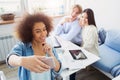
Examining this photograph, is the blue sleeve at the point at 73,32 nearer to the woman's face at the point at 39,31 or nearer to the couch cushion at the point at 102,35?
the couch cushion at the point at 102,35

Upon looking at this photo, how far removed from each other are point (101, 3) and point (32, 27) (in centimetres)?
201

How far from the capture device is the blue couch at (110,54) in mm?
1901

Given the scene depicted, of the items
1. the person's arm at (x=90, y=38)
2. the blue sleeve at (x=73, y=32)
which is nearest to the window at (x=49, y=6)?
the blue sleeve at (x=73, y=32)

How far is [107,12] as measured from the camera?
2625 mm

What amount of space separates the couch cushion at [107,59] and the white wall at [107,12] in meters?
0.50

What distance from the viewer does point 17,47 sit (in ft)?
3.45

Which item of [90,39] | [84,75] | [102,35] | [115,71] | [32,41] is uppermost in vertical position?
[32,41]

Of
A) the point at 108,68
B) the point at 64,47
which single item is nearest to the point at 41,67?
the point at 64,47

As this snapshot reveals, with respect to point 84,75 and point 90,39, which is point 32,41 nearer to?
point 90,39

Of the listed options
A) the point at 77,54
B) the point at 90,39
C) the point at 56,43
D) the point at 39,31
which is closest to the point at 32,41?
the point at 39,31

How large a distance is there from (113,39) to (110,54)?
300 millimetres

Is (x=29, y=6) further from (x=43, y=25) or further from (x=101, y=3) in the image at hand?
(x=43, y=25)

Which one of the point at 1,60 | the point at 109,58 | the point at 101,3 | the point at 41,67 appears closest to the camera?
the point at 41,67

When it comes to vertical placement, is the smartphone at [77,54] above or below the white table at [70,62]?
above
